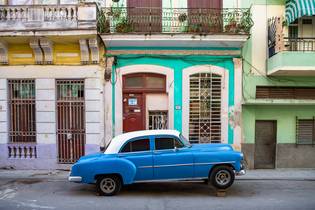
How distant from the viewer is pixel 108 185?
7.60 meters

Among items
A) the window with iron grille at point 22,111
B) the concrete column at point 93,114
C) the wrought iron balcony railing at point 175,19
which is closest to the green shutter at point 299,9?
the wrought iron balcony railing at point 175,19

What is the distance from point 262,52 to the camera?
1065cm

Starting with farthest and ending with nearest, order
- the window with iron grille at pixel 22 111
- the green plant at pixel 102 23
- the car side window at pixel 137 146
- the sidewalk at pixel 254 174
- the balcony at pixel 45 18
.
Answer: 1. the window with iron grille at pixel 22 111
2. the green plant at pixel 102 23
3. the balcony at pixel 45 18
4. the sidewalk at pixel 254 174
5. the car side window at pixel 137 146

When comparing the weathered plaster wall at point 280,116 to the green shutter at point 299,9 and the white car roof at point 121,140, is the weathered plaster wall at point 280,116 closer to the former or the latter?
the green shutter at point 299,9

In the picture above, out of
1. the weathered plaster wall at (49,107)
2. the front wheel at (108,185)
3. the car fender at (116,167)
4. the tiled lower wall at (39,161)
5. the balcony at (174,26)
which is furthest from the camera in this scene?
the tiled lower wall at (39,161)

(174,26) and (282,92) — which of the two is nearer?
(174,26)

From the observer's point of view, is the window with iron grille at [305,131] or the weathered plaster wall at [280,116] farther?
the window with iron grille at [305,131]

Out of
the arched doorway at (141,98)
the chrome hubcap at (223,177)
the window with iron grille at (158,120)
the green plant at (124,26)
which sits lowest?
the chrome hubcap at (223,177)

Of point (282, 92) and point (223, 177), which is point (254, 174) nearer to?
point (223, 177)

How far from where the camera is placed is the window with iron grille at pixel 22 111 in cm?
1066

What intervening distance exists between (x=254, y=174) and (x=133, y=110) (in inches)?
186

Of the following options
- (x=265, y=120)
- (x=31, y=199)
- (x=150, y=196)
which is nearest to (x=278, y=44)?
(x=265, y=120)

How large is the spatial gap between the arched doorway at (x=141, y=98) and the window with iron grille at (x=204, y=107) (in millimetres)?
1052

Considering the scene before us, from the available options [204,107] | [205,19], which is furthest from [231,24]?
[204,107]
